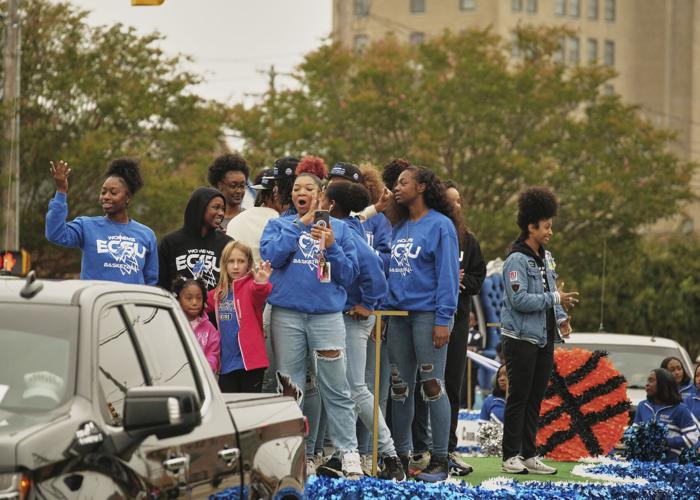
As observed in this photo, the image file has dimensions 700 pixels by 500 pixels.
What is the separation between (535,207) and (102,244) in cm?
349

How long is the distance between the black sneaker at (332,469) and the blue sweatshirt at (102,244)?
1564mm

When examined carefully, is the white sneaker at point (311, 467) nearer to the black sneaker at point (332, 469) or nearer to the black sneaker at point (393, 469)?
the black sneaker at point (332, 469)

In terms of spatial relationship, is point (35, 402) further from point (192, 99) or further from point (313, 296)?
point (192, 99)

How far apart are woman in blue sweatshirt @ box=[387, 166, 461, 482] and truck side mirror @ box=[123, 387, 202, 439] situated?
5.06 metres

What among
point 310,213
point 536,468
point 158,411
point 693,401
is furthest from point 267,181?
point 693,401

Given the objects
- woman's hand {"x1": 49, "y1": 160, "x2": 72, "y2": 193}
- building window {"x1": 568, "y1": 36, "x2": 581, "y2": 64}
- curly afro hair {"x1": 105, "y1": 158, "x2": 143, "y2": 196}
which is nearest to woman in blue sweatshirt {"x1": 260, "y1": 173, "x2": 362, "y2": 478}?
curly afro hair {"x1": 105, "y1": 158, "x2": 143, "y2": 196}

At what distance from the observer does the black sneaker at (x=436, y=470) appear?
35.6 feet

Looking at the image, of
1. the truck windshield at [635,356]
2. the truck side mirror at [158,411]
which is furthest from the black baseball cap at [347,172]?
the truck windshield at [635,356]

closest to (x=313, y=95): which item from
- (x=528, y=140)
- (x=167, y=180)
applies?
(x=528, y=140)

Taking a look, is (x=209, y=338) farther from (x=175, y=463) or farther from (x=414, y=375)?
(x=175, y=463)

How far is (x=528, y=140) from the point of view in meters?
48.6

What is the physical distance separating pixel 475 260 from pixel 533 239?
0.52 m

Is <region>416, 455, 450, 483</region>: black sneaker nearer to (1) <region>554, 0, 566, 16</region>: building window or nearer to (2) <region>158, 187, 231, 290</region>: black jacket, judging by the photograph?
(2) <region>158, 187, 231, 290</region>: black jacket

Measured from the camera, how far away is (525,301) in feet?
39.3
